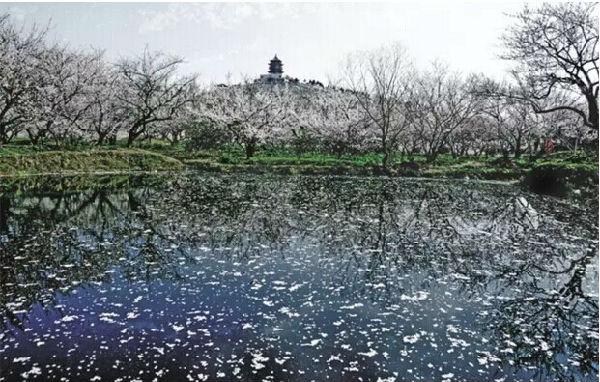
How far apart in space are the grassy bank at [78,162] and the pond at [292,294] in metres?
12.0

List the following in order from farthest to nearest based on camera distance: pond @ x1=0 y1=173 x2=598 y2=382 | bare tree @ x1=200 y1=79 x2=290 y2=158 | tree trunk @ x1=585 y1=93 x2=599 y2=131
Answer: bare tree @ x1=200 y1=79 x2=290 y2=158
tree trunk @ x1=585 y1=93 x2=599 y2=131
pond @ x1=0 y1=173 x2=598 y2=382

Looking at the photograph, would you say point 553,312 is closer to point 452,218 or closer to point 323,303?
point 323,303

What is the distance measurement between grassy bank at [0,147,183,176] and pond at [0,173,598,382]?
12.0 m

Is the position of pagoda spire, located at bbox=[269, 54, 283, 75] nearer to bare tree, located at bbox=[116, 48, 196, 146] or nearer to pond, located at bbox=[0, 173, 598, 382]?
bare tree, located at bbox=[116, 48, 196, 146]

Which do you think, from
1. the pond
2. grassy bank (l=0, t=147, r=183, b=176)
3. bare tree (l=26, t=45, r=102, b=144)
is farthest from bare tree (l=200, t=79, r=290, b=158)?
the pond

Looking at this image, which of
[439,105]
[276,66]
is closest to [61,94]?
[439,105]

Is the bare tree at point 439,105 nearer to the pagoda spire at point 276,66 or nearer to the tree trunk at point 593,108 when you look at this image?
the tree trunk at point 593,108

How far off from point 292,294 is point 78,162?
29.0 m

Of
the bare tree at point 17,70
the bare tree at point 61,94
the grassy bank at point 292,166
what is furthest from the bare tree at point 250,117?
the bare tree at point 17,70

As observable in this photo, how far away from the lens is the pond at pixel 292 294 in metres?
7.66

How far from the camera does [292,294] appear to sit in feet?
35.1

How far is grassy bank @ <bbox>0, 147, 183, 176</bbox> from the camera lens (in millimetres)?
31859

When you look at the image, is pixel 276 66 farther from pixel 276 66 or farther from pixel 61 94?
pixel 61 94

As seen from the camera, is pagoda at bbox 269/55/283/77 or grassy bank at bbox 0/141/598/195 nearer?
grassy bank at bbox 0/141/598/195
